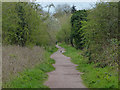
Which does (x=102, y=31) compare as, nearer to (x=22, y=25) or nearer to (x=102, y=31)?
(x=102, y=31)

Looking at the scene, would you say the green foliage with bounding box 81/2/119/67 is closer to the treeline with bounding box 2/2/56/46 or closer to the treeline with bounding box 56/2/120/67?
the treeline with bounding box 56/2/120/67

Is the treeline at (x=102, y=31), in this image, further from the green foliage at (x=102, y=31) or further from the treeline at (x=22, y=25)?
the treeline at (x=22, y=25)

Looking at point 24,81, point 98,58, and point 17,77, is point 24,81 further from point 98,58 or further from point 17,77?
point 98,58

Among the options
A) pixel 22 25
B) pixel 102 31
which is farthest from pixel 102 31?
pixel 22 25

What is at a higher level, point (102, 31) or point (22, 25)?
point (22, 25)

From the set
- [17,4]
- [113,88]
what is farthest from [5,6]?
[113,88]

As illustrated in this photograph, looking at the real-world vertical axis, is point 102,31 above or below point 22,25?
below

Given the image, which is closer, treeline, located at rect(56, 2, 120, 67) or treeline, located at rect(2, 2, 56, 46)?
treeline, located at rect(56, 2, 120, 67)

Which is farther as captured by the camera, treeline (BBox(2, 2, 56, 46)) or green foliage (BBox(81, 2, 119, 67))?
treeline (BBox(2, 2, 56, 46))

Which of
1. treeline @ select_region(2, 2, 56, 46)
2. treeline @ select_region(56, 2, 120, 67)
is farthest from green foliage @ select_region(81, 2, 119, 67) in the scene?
treeline @ select_region(2, 2, 56, 46)

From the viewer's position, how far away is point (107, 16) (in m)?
16.1

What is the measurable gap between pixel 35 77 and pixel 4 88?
3444 mm

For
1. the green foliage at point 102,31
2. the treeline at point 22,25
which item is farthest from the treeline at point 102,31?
the treeline at point 22,25

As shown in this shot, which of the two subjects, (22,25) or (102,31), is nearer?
(102,31)
